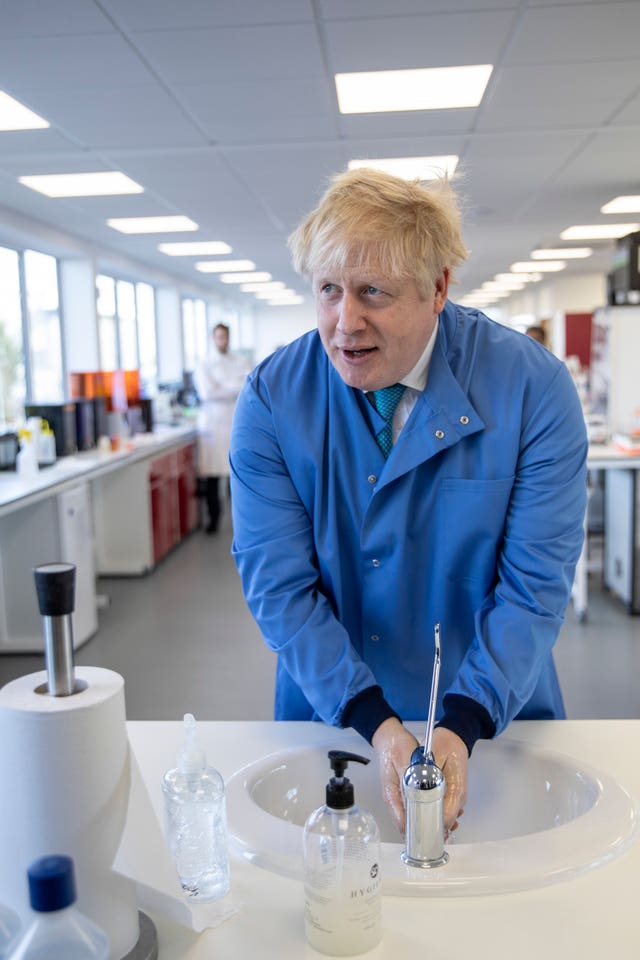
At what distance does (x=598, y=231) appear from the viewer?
336 inches

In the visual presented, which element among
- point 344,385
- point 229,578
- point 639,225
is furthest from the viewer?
point 639,225

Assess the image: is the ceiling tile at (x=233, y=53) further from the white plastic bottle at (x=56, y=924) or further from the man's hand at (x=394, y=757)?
the white plastic bottle at (x=56, y=924)

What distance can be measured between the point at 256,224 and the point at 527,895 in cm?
701

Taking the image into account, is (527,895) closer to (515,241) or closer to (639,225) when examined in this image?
(639,225)

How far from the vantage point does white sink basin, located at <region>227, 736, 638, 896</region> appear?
1.01 metres

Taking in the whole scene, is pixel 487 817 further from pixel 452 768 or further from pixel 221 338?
pixel 221 338

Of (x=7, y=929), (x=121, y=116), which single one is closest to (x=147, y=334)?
(x=121, y=116)

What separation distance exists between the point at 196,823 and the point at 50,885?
0.40 meters

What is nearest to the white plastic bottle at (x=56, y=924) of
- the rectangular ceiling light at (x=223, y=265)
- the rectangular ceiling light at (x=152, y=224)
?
the rectangular ceiling light at (x=152, y=224)

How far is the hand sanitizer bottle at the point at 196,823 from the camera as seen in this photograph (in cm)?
98

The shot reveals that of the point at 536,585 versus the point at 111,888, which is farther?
the point at 536,585

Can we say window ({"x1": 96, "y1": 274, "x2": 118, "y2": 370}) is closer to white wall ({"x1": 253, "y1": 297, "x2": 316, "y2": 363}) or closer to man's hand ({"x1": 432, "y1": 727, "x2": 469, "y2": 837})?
man's hand ({"x1": 432, "y1": 727, "x2": 469, "y2": 837})

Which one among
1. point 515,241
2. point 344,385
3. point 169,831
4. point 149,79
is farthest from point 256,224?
point 169,831

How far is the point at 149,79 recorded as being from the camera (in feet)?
11.6
